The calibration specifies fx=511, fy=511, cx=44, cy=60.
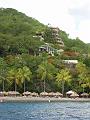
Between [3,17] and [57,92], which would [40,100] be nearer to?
[57,92]

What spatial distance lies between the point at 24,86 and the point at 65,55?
32347mm

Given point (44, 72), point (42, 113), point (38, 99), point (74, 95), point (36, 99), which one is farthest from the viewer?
point (44, 72)

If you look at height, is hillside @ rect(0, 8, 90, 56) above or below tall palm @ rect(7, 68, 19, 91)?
above

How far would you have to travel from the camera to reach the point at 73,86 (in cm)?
11506

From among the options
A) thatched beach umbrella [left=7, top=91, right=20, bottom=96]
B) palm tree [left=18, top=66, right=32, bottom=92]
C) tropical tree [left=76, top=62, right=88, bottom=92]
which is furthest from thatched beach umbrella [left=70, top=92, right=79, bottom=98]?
thatched beach umbrella [left=7, top=91, right=20, bottom=96]

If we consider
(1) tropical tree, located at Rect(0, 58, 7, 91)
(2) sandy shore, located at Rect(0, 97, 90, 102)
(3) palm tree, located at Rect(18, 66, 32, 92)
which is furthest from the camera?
(3) palm tree, located at Rect(18, 66, 32, 92)

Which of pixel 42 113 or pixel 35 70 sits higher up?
pixel 35 70

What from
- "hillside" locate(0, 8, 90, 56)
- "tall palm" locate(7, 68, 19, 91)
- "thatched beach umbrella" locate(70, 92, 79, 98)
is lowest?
"thatched beach umbrella" locate(70, 92, 79, 98)

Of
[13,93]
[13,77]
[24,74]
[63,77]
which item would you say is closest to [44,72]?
[63,77]

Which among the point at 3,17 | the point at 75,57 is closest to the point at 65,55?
the point at 75,57

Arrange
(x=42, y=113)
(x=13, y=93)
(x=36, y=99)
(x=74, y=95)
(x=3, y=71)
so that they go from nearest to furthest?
(x=42, y=113) < (x=36, y=99) < (x=13, y=93) < (x=74, y=95) < (x=3, y=71)

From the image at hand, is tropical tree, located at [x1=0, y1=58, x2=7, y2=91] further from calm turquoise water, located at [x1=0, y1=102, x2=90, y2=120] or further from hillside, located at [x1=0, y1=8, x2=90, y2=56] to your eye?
calm turquoise water, located at [x1=0, y1=102, x2=90, y2=120]

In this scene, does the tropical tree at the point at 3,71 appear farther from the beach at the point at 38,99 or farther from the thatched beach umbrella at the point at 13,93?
the beach at the point at 38,99

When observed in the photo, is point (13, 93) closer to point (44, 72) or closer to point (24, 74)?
point (24, 74)
